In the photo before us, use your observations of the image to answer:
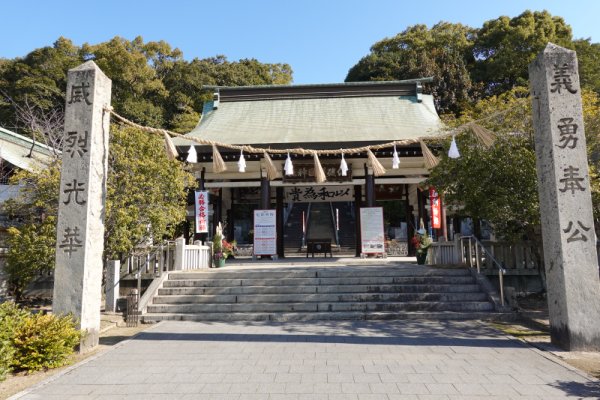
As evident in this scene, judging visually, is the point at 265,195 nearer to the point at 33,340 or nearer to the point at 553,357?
the point at 33,340

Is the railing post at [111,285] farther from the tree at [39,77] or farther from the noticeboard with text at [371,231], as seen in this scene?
the tree at [39,77]

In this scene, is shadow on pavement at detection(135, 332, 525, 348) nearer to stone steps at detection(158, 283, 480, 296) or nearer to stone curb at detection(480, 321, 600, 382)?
stone curb at detection(480, 321, 600, 382)

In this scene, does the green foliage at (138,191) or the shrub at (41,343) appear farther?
the green foliage at (138,191)

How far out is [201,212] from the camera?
1512cm

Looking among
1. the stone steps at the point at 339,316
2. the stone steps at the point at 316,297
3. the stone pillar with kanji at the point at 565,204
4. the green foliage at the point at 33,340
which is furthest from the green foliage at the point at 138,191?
the stone pillar with kanji at the point at 565,204

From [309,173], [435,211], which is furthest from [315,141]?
[435,211]

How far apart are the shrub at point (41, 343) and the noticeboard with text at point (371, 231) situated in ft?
35.4

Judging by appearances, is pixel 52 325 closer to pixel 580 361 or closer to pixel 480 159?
pixel 580 361

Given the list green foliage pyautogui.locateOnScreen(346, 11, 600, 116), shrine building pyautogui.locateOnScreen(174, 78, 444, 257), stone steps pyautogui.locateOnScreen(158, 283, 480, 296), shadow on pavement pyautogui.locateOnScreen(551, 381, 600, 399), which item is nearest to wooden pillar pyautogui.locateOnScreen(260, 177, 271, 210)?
shrine building pyautogui.locateOnScreen(174, 78, 444, 257)

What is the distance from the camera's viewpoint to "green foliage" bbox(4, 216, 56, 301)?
10.1 m

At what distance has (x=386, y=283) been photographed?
402 inches

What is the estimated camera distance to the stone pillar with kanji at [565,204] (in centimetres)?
630

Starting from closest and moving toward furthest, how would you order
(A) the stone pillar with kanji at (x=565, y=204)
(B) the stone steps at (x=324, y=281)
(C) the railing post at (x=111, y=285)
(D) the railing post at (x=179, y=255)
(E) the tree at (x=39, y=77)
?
(A) the stone pillar with kanji at (x=565, y=204) < (B) the stone steps at (x=324, y=281) < (C) the railing post at (x=111, y=285) < (D) the railing post at (x=179, y=255) < (E) the tree at (x=39, y=77)

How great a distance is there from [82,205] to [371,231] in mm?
10587
